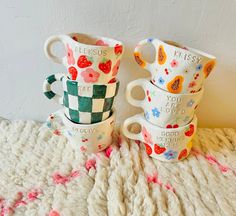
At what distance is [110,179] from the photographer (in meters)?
0.57

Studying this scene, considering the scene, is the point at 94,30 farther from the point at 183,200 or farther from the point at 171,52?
the point at 183,200

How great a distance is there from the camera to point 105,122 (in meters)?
0.63

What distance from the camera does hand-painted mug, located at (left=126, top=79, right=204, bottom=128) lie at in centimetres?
57

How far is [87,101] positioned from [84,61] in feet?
0.27

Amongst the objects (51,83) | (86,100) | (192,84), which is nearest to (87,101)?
(86,100)

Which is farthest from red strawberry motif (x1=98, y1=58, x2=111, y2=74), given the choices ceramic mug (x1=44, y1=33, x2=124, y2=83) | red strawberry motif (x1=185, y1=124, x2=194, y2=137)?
red strawberry motif (x1=185, y1=124, x2=194, y2=137)

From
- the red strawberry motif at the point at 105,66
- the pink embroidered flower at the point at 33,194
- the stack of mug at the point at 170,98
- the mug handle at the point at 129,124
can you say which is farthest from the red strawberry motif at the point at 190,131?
the pink embroidered flower at the point at 33,194

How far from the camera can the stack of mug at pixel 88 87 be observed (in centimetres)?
55

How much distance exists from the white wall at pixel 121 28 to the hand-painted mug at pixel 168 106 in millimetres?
106

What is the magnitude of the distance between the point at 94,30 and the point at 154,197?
0.37m

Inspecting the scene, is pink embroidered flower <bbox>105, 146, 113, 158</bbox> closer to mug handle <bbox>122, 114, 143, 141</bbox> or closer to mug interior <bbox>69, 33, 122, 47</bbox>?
mug handle <bbox>122, 114, 143, 141</bbox>

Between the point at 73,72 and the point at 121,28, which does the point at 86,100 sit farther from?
the point at 121,28

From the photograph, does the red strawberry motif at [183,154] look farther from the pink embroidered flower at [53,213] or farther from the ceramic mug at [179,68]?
the pink embroidered flower at [53,213]

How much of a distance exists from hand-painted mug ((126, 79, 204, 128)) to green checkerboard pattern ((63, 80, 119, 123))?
0.07 metres
